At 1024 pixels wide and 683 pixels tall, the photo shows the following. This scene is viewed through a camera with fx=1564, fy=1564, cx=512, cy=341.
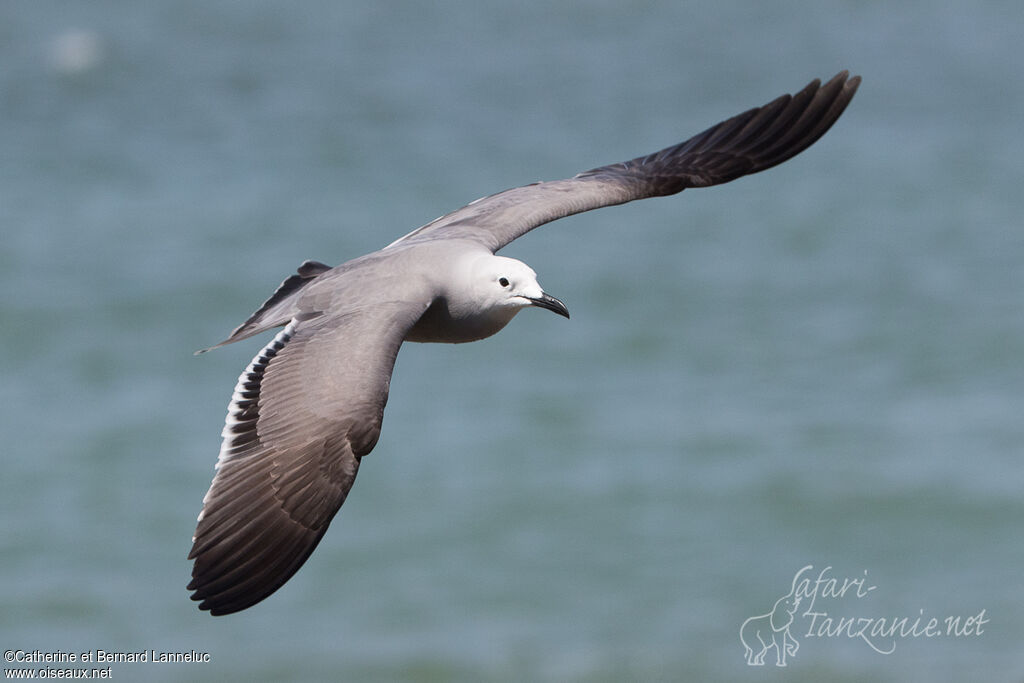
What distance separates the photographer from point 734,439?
59.0 ft

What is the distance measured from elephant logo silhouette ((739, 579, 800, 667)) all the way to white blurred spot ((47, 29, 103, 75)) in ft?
51.5

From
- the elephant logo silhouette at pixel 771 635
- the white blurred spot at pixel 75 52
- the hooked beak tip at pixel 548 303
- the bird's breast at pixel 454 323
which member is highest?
the white blurred spot at pixel 75 52

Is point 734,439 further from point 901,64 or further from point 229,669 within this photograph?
point 901,64

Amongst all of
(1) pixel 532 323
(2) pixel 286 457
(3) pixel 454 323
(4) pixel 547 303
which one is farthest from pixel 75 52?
(2) pixel 286 457

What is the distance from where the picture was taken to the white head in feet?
27.0

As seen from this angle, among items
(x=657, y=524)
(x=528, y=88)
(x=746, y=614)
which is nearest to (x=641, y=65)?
(x=528, y=88)

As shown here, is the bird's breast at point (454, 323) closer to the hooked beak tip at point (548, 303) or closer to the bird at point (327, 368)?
the bird at point (327, 368)

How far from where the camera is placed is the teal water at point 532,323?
1516 centimetres

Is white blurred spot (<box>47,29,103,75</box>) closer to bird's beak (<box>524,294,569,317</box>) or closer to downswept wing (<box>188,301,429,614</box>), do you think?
bird's beak (<box>524,294,569,317</box>)

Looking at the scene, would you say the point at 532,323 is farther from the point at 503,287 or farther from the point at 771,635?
the point at 503,287

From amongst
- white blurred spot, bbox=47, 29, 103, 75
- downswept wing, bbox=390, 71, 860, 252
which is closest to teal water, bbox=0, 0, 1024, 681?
white blurred spot, bbox=47, 29, 103, 75

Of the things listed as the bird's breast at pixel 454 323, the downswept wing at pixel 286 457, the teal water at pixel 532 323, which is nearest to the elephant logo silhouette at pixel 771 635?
the teal water at pixel 532 323

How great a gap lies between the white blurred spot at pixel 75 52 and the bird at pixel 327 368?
57.9 ft

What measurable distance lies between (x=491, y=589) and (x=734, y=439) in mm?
3904
